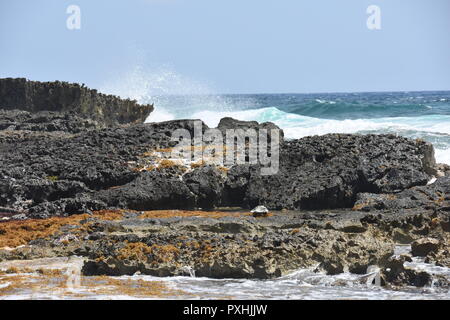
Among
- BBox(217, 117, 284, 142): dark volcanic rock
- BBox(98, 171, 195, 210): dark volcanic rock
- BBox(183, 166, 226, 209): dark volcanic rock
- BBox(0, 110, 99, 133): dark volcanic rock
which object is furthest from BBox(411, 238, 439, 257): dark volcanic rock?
BBox(0, 110, 99, 133): dark volcanic rock

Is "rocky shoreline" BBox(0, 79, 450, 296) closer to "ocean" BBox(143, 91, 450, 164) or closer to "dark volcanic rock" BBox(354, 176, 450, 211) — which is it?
"dark volcanic rock" BBox(354, 176, 450, 211)

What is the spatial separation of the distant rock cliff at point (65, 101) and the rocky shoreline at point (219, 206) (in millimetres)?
8242

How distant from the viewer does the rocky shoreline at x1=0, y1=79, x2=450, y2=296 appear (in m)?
12.0

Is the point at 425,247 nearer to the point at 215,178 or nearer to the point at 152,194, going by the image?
the point at 215,178

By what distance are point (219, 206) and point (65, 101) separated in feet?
63.5

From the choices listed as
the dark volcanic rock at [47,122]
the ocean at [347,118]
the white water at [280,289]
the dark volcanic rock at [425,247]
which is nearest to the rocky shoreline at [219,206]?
the dark volcanic rock at [425,247]

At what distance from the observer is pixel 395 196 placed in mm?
17672

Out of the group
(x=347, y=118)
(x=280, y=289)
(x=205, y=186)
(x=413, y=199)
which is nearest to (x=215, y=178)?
(x=205, y=186)

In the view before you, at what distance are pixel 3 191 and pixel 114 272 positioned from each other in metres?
8.13

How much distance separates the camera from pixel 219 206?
19641 millimetres
